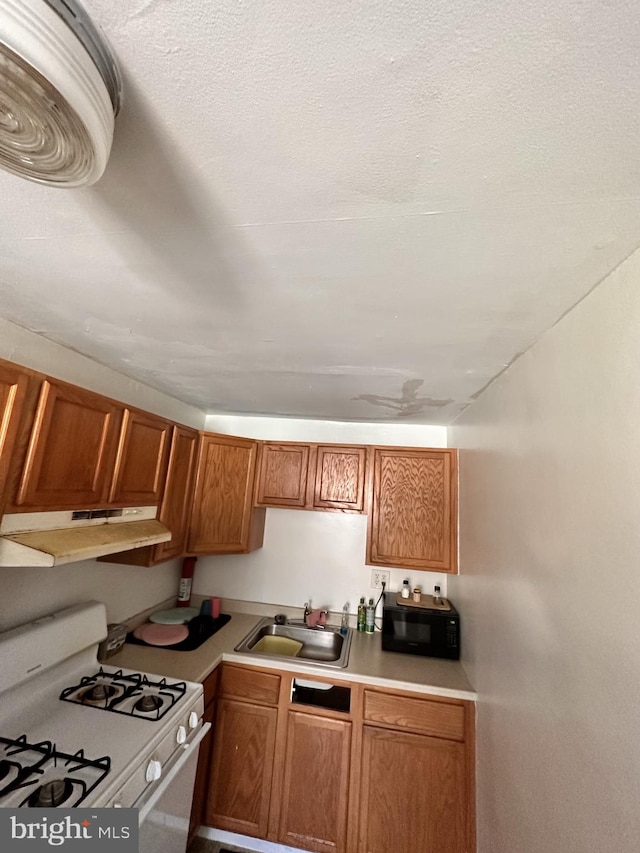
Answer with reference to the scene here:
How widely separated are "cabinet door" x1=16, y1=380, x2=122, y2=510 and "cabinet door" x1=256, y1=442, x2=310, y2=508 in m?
1.09

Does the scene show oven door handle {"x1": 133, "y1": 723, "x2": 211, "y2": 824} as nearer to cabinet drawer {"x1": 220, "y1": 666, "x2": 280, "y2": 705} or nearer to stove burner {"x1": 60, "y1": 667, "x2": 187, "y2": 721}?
stove burner {"x1": 60, "y1": 667, "x2": 187, "y2": 721}

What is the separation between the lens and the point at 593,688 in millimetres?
778

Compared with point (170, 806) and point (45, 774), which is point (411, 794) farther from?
point (45, 774)

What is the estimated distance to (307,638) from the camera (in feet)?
7.59

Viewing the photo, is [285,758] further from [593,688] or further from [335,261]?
[335,261]

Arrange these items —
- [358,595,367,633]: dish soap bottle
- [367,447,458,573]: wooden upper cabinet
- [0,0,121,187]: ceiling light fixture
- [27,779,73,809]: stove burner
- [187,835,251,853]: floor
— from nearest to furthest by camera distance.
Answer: [0,0,121,187]: ceiling light fixture
[27,779,73,809]: stove burner
[187,835,251,853]: floor
[367,447,458,573]: wooden upper cabinet
[358,595,367,633]: dish soap bottle

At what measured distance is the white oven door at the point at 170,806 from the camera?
1145mm

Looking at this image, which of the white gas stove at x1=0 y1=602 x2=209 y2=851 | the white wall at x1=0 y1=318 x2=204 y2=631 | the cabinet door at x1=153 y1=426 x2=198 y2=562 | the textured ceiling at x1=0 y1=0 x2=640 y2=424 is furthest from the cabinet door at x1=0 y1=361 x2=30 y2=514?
the cabinet door at x1=153 y1=426 x2=198 y2=562

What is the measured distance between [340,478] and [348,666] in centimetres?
106

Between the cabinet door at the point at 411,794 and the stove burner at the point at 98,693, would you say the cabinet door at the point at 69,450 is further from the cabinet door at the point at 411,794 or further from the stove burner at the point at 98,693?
the cabinet door at the point at 411,794

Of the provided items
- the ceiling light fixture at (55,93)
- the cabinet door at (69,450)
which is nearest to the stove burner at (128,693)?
the cabinet door at (69,450)

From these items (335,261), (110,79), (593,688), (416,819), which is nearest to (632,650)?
(593,688)

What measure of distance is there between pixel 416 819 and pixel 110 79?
2.70 m

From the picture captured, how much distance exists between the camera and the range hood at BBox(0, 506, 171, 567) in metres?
1.05
